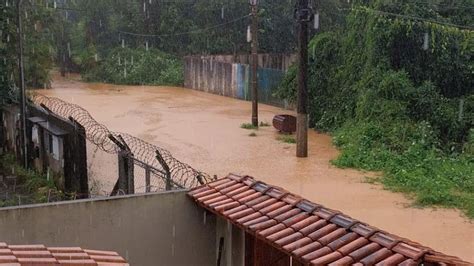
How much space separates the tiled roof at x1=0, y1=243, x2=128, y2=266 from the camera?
4.59m

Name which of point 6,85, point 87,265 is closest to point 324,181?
point 6,85

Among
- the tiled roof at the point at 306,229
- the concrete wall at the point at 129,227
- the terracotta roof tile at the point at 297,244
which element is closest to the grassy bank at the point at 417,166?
the concrete wall at the point at 129,227

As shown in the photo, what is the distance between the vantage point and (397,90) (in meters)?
21.7

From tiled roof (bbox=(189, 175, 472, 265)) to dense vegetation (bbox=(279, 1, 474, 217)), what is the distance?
1046 centimetres

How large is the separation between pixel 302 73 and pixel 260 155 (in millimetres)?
3042

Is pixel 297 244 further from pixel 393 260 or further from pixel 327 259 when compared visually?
pixel 393 260

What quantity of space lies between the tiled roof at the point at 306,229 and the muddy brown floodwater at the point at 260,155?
586cm

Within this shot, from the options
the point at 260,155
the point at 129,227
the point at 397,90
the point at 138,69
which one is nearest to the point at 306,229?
the point at 129,227

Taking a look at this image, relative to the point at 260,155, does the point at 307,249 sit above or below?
above

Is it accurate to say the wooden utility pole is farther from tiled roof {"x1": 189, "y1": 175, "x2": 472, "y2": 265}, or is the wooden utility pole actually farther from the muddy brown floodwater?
tiled roof {"x1": 189, "y1": 175, "x2": 472, "y2": 265}

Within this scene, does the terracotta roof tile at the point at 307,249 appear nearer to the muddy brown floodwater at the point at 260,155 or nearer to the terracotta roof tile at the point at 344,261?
the terracotta roof tile at the point at 344,261

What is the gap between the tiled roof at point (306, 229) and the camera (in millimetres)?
5121

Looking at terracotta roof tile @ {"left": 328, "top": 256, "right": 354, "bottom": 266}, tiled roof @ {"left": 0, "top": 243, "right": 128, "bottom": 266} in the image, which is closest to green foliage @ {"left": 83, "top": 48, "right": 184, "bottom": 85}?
tiled roof @ {"left": 0, "top": 243, "right": 128, "bottom": 266}

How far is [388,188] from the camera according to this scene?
1558 centimetres
